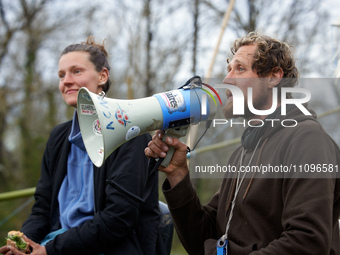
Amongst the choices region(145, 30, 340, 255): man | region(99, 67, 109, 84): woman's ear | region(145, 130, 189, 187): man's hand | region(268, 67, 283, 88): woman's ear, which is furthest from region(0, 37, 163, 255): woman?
region(268, 67, 283, 88): woman's ear

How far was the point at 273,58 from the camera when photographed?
6.01 feet

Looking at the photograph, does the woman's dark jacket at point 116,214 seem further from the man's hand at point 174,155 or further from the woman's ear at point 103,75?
the woman's ear at point 103,75

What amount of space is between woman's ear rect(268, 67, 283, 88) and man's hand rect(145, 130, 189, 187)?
500 mm

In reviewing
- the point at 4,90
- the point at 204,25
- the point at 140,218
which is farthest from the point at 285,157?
the point at 4,90

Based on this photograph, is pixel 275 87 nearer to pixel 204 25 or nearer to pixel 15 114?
pixel 204 25

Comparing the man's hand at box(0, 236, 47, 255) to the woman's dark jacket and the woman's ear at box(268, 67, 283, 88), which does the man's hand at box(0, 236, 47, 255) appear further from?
the woman's ear at box(268, 67, 283, 88)

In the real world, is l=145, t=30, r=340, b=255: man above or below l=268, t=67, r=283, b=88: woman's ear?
below

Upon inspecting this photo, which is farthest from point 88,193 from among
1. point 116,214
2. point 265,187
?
point 265,187

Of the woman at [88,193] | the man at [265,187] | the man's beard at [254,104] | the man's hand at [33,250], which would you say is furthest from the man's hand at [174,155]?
the man's hand at [33,250]

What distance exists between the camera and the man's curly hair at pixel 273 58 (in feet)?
5.98

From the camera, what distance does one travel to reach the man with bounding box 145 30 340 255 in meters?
1.38

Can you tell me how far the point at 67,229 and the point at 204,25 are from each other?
6.67 metres

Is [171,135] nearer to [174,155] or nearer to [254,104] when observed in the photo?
[174,155]

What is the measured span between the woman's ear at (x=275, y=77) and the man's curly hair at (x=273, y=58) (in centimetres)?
1
